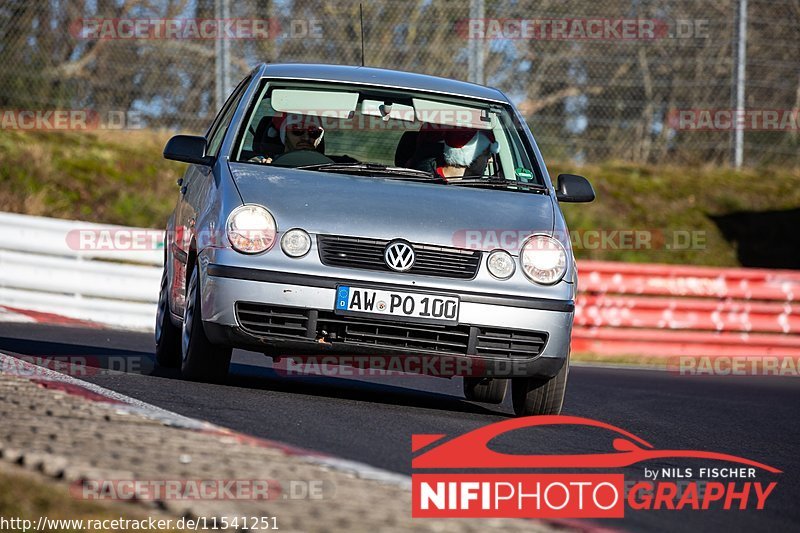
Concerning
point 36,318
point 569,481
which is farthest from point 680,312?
point 569,481

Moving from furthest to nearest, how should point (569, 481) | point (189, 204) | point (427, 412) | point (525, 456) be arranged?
point (189, 204)
point (427, 412)
point (525, 456)
point (569, 481)

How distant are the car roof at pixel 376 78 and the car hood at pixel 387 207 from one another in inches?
37.3

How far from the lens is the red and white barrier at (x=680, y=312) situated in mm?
14617

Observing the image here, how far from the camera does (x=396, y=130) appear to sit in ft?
25.4

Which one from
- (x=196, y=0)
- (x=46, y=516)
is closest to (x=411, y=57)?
(x=196, y=0)

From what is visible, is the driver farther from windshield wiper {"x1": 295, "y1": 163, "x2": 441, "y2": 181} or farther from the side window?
windshield wiper {"x1": 295, "y1": 163, "x2": 441, "y2": 181}

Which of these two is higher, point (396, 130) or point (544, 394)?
point (396, 130)

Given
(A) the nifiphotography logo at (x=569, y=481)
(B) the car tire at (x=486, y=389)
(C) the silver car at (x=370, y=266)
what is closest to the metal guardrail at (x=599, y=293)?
(B) the car tire at (x=486, y=389)

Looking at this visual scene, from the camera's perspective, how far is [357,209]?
6.34 m

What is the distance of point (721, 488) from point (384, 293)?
181 cm

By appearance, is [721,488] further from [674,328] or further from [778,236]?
[778,236]

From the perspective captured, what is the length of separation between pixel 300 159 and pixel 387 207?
0.84 metres

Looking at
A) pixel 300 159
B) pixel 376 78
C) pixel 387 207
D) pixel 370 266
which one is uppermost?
pixel 376 78

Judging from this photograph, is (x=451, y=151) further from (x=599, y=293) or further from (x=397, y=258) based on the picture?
(x=599, y=293)
